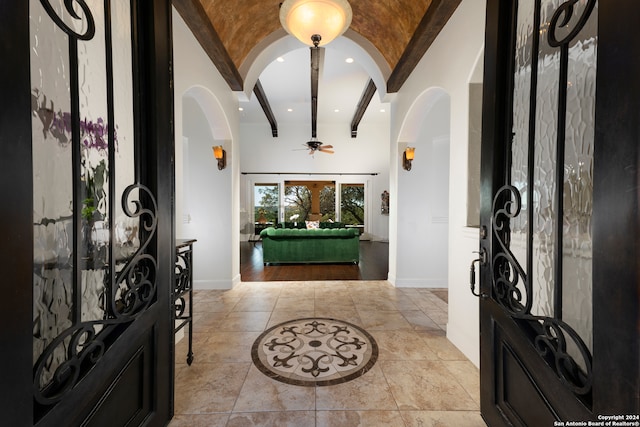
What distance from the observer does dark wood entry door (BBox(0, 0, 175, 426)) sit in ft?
2.12

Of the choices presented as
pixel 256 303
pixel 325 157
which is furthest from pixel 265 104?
pixel 256 303

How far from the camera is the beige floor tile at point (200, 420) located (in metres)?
1.47

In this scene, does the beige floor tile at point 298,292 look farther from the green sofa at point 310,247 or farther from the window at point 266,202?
the window at point 266,202

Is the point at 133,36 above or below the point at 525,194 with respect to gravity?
above

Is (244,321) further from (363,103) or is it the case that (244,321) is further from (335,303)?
(363,103)

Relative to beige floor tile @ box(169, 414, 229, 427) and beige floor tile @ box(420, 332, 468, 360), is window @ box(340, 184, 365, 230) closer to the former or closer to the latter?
beige floor tile @ box(420, 332, 468, 360)

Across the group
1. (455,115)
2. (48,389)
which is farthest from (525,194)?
(48,389)

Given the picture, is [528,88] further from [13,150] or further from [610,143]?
[13,150]

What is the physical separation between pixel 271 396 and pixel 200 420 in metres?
0.41

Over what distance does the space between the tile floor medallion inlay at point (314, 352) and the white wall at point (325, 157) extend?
286 inches

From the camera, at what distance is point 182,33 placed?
240cm

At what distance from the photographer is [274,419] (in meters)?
1.50

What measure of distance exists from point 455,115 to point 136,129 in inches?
95.1

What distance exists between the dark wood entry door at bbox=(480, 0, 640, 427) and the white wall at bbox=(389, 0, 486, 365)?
2.74 feet
